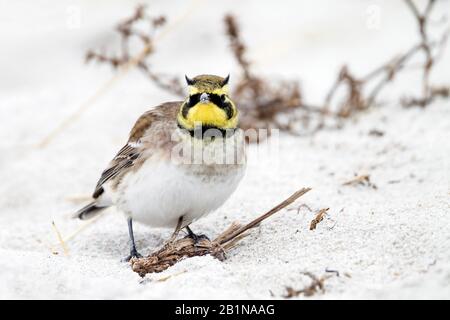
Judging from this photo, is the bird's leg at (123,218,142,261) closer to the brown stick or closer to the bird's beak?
the brown stick

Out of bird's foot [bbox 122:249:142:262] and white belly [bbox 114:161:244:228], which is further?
bird's foot [bbox 122:249:142:262]

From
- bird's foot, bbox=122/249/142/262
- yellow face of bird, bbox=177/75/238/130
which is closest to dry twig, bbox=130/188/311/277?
bird's foot, bbox=122/249/142/262

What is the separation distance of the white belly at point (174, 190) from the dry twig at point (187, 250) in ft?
0.69

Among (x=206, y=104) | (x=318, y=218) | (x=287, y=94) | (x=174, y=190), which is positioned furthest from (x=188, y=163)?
(x=287, y=94)

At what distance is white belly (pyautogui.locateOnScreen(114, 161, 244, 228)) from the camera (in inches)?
141

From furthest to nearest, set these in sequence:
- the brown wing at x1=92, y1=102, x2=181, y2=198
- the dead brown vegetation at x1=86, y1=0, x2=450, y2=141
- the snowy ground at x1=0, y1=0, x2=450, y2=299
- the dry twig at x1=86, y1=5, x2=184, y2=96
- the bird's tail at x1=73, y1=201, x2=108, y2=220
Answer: the dead brown vegetation at x1=86, y1=0, x2=450, y2=141 → the dry twig at x1=86, y1=5, x2=184, y2=96 → the bird's tail at x1=73, y1=201, x2=108, y2=220 → the brown wing at x1=92, y1=102, x2=181, y2=198 → the snowy ground at x1=0, y1=0, x2=450, y2=299

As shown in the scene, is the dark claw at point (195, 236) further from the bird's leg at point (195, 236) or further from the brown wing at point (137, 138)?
the brown wing at point (137, 138)

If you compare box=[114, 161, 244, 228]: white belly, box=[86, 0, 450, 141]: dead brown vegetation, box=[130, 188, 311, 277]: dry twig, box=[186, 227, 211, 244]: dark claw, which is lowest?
box=[130, 188, 311, 277]: dry twig

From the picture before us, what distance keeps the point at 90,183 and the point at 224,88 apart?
2.06m

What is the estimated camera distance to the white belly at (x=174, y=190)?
3.57 metres

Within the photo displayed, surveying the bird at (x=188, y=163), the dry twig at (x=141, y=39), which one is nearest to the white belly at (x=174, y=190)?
the bird at (x=188, y=163)

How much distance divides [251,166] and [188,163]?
1.68m

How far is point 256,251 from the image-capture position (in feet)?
11.2
